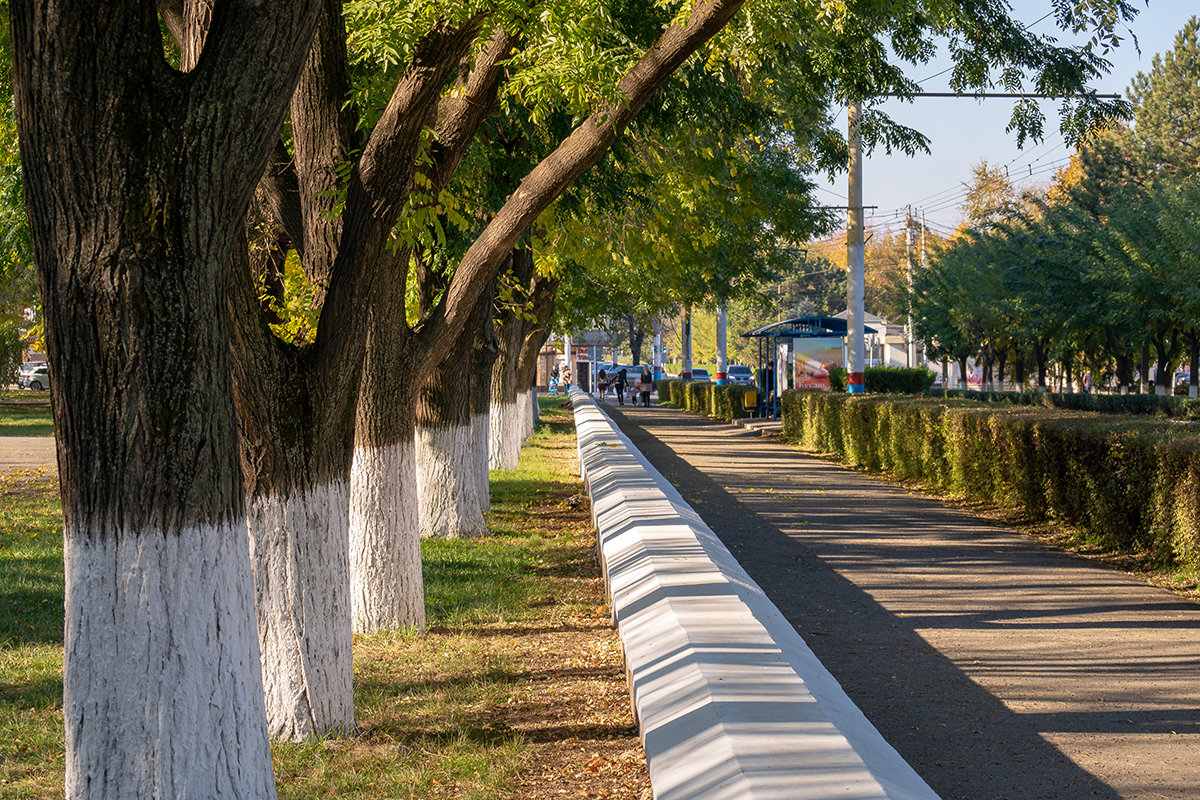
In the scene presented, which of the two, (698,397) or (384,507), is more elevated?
(698,397)

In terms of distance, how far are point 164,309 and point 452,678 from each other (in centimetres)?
406

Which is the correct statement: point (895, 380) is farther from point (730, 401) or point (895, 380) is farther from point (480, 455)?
point (480, 455)

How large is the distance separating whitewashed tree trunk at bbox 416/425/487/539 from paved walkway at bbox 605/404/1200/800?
2974mm

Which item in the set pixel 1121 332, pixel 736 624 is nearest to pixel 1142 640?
pixel 736 624

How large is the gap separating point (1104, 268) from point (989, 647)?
29051 mm

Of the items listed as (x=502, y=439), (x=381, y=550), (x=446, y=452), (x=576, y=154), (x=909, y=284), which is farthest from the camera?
(x=909, y=284)

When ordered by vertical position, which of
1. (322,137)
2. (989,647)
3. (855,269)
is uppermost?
(855,269)

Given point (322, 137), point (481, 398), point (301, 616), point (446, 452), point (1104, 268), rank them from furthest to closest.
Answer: point (1104, 268) → point (481, 398) → point (446, 452) → point (322, 137) → point (301, 616)

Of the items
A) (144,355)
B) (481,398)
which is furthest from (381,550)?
(481,398)

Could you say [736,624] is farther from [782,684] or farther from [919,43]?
[919,43]

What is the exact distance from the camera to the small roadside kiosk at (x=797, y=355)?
3319 centimetres

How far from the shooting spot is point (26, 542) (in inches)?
506

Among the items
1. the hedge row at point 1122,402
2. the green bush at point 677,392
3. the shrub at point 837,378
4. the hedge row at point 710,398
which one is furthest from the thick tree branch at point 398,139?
the green bush at point 677,392

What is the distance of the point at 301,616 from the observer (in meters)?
6.39
